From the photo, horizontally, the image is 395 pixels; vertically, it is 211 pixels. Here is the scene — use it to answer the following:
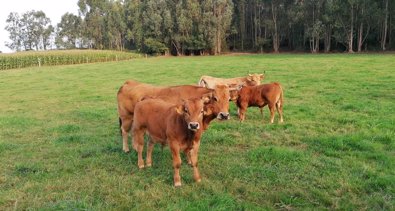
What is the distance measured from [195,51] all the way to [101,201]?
6357 centimetres

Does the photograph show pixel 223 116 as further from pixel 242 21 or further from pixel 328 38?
pixel 242 21

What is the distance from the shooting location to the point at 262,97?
33.4 feet

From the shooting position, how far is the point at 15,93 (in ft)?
66.2

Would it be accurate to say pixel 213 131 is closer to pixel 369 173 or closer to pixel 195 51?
pixel 369 173

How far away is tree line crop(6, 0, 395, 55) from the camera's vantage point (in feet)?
171

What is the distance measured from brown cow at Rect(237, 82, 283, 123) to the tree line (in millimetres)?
46124

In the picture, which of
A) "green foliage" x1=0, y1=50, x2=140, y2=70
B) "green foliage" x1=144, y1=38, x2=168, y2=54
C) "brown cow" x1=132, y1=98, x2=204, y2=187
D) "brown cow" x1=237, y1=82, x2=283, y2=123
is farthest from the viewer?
"green foliage" x1=144, y1=38, x2=168, y2=54

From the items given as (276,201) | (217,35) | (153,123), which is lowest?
(276,201)

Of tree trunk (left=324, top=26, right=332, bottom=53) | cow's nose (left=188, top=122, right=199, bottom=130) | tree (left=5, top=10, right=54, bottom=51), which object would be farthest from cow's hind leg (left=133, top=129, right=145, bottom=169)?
tree (left=5, top=10, right=54, bottom=51)

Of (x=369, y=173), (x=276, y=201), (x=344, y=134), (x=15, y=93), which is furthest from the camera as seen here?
(x=15, y=93)

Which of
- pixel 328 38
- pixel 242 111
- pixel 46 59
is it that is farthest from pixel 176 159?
pixel 328 38

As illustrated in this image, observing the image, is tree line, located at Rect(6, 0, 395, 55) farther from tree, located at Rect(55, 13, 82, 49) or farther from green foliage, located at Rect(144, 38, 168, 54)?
tree, located at Rect(55, 13, 82, 49)

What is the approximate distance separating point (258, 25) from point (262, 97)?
60065 mm

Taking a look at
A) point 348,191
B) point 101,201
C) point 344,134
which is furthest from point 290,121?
point 101,201
